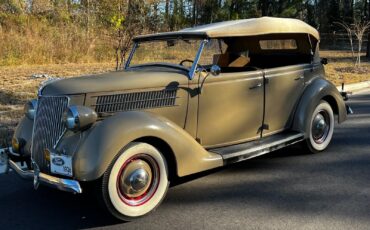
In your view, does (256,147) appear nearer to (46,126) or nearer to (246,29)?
(246,29)

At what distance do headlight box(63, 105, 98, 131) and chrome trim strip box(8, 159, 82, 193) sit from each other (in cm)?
45

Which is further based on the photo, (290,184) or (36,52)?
(36,52)

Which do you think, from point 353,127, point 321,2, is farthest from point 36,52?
point 321,2

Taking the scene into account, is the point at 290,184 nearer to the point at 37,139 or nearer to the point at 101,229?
the point at 101,229

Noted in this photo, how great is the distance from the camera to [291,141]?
5.37 meters

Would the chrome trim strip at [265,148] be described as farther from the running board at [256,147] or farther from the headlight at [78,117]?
the headlight at [78,117]

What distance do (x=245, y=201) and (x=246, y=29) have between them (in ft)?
6.57

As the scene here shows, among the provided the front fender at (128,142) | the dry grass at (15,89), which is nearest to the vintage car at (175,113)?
the front fender at (128,142)

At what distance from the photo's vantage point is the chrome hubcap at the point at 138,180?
3.88 metres

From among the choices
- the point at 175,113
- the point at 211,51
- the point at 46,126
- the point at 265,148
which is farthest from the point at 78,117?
the point at 265,148

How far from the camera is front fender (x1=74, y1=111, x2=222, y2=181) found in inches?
142

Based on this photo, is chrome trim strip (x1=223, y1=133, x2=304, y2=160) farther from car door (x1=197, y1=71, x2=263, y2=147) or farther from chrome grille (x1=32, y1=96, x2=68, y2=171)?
chrome grille (x1=32, y1=96, x2=68, y2=171)

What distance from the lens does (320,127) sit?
5934 millimetres

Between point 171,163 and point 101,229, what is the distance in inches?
35.4
